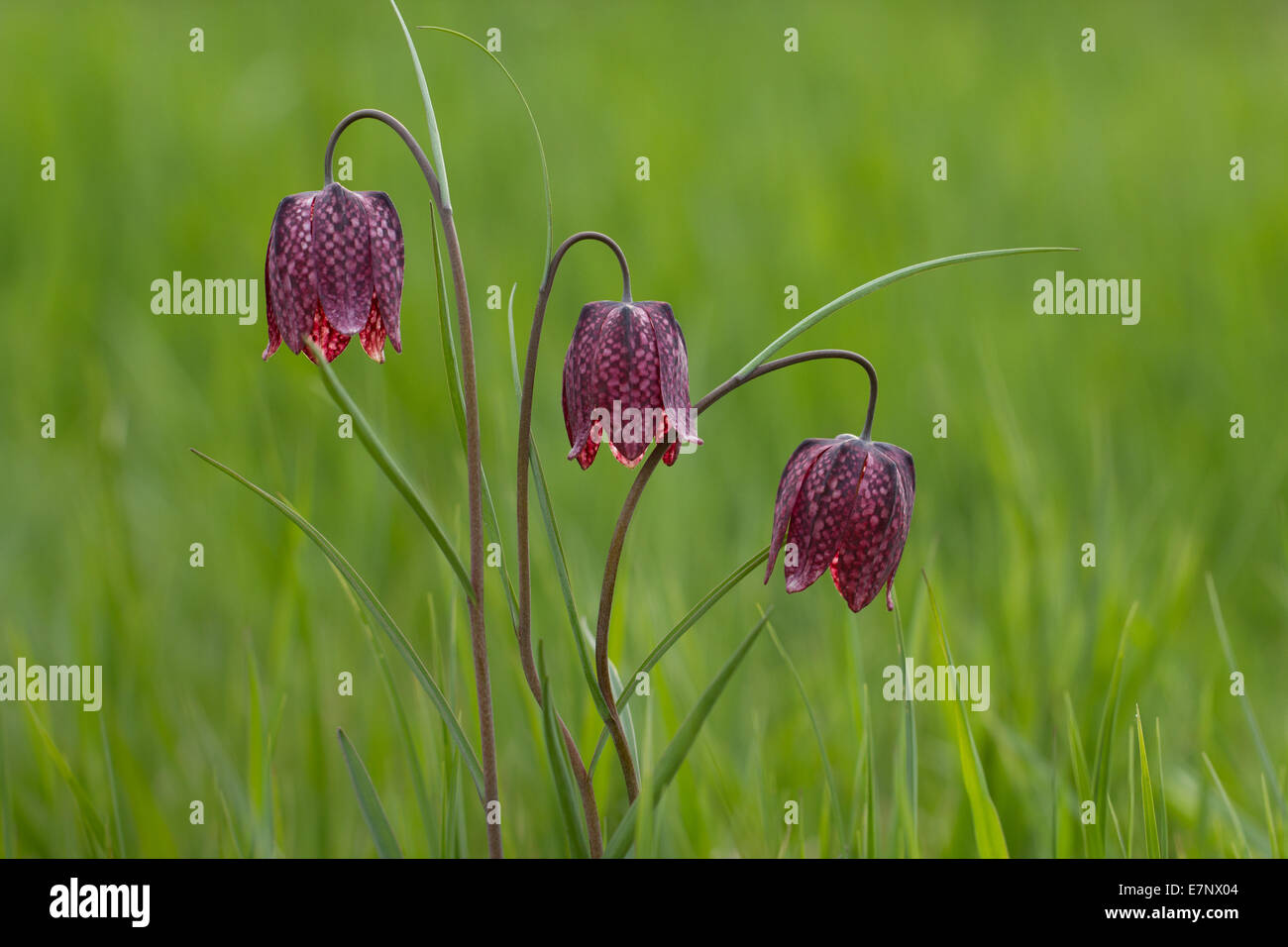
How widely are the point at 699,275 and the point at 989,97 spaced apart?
190 centimetres

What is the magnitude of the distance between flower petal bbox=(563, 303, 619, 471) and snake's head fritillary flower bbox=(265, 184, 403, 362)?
16 cm

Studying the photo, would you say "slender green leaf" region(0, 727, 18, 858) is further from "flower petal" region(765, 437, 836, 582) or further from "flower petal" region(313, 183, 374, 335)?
"flower petal" region(765, 437, 836, 582)

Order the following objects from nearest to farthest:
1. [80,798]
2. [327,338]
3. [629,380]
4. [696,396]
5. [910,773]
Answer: [629,380] < [327,338] < [910,773] < [80,798] < [696,396]

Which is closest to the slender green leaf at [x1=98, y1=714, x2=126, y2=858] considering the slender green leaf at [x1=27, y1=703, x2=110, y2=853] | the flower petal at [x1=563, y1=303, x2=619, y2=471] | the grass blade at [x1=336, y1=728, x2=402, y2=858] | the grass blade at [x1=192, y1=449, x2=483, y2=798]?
the slender green leaf at [x1=27, y1=703, x2=110, y2=853]

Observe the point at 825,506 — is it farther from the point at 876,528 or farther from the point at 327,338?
the point at 327,338

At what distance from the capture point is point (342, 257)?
3.35 feet

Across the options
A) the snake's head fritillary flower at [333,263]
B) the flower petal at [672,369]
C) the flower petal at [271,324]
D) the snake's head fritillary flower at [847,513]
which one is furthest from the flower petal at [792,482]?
the flower petal at [271,324]

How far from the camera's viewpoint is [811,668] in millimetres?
2189

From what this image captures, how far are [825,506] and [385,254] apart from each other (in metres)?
0.47

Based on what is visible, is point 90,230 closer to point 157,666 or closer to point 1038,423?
point 157,666

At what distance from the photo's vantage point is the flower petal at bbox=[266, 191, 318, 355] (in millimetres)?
1021

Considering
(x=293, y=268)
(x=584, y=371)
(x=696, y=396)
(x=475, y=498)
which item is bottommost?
(x=475, y=498)

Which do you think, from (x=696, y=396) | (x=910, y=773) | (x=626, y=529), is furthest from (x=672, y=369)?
(x=696, y=396)

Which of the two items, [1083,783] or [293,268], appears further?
[1083,783]
